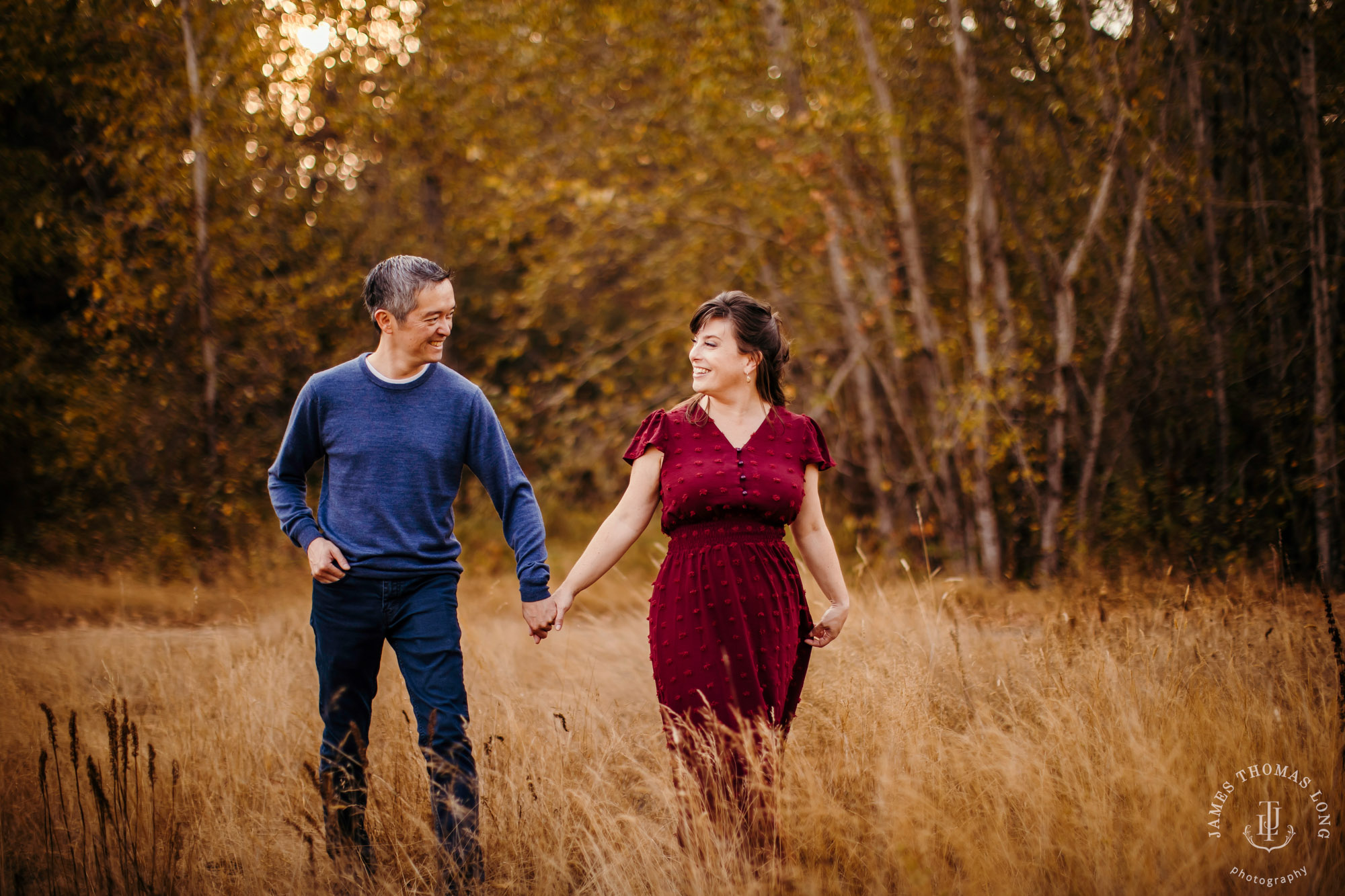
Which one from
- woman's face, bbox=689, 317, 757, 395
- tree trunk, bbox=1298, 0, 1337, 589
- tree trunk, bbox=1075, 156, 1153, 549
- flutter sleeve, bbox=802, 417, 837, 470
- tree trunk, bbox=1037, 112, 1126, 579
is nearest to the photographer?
woman's face, bbox=689, 317, 757, 395

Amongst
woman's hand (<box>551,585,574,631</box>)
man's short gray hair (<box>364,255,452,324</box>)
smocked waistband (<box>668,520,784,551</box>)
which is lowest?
woman's hand (<box>551,585,574,631</box>)

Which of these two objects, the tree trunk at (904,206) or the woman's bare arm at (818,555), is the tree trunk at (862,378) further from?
the woman's bare arm at (818,555)

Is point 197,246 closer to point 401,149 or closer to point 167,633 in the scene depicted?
point 401,149

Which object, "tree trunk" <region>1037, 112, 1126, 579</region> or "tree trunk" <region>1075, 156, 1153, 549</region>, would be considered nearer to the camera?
"tree trunk" <region>1075, 156, 1153, 549</region>

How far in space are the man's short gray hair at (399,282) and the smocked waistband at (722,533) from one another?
1071mm

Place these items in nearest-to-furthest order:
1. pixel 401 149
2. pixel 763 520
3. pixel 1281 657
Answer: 1. pixel 763 520
2. pixel 1281 657
3. pixel 401 149

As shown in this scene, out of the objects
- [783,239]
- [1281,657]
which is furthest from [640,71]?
[1281,657]

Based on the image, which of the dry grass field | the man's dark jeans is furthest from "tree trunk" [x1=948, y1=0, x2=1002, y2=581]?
the man's dark jeans

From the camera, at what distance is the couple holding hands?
248cm

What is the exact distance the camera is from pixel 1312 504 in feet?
18.9

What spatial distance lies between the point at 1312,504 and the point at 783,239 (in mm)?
4888

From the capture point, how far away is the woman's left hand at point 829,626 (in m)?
2.69

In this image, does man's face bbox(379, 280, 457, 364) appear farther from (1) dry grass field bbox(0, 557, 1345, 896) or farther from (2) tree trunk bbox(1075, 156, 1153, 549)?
(2) tree trunk bbox(1075, 156, 1153, 549)

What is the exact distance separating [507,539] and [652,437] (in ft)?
1.80
